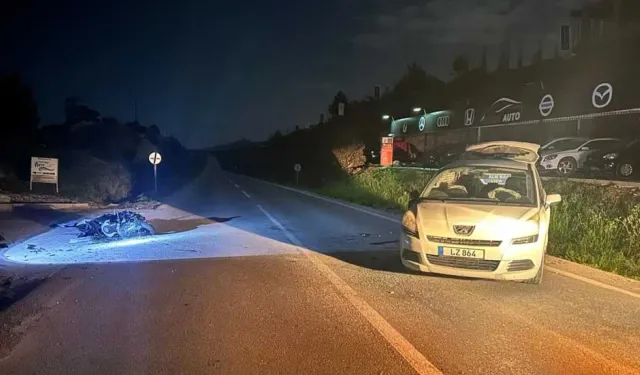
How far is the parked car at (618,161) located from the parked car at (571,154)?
56 centimetres

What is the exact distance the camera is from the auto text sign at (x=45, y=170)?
2536cm

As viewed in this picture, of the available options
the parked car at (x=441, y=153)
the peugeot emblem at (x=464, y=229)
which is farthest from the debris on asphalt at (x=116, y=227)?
the parked car at (x=441, y=153)

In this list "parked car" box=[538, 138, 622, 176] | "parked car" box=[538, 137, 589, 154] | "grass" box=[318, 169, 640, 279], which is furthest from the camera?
"parked car" box=[538, 137, 589, 154]

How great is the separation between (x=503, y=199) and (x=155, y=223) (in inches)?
427

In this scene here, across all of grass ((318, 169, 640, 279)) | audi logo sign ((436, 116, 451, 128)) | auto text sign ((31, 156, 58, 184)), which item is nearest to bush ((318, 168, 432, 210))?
grass ((318, 169, 640, 279))

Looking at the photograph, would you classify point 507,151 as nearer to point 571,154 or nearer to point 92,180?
point 571,154

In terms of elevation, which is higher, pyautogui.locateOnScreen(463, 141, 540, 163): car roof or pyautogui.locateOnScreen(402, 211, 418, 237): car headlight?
pyautogui.locateOnScreen(463, 141, 540, 163): car roof

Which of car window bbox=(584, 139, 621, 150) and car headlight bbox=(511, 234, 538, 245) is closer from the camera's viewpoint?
car headlight bbox=(511, 234, 538, 245)

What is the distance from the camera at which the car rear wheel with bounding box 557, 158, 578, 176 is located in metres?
23.1

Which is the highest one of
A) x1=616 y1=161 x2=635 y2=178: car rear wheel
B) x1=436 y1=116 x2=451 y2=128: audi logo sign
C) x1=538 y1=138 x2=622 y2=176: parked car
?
x1=436 y1=116 x2=451 y2=128: audi logo sign

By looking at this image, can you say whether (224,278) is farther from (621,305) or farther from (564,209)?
(564,209)

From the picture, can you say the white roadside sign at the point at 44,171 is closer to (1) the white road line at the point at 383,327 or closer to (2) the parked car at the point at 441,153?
(1) the white road line at the point at 383,327

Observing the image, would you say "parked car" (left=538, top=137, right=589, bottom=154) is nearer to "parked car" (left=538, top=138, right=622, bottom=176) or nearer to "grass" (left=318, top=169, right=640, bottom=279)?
"parked car" (left=538, top=138, right=622, bottom=176)

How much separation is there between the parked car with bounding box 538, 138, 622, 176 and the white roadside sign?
20823 mm
